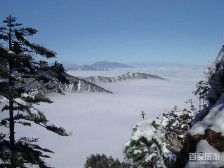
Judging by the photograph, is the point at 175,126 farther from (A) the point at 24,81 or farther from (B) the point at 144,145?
(A) the point at 24,81

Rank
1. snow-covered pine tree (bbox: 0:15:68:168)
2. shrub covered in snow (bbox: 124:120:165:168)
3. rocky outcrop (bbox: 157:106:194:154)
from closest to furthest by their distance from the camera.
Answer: snow-covered pine tree (bbox: 0:15:68:168), shrub covered in snow (bbox: 124:120:165:168), rocky outcrop (bbox: 157:106:194:154)

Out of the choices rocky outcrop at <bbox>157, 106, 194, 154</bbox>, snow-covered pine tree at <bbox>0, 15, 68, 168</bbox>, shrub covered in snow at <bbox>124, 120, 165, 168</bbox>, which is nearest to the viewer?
snow-covered pine tree at <bbox>0, 15, 68, 168</bbox>

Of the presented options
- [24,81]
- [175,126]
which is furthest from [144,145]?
[175,126]

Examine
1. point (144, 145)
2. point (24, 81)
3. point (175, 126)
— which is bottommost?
point (175, 126)

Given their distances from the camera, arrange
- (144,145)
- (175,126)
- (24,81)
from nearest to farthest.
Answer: (24,81) → (144,145) → (175,126)

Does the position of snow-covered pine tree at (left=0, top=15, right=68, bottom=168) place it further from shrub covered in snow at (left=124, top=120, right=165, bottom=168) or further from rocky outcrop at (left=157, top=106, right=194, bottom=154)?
rocky outcrop at (left=157, top=106, right=194, bottom=154)

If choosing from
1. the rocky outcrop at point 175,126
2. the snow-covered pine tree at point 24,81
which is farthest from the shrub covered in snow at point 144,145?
the rocky outcrop at point 175,126

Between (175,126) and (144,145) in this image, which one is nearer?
(144,145)

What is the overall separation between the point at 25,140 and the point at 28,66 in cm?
356

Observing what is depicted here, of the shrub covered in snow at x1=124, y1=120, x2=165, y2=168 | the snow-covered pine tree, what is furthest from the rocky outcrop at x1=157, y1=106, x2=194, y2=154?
the snow-covered pine tree

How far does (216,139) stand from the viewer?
5.11 metres

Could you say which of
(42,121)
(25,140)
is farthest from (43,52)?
(25,140)

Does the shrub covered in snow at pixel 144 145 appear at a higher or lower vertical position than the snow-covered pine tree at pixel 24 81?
lower

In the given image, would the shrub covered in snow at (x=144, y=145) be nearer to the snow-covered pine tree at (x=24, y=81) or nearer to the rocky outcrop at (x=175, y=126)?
the snow-covered pine tree at (x=24, y=81)
